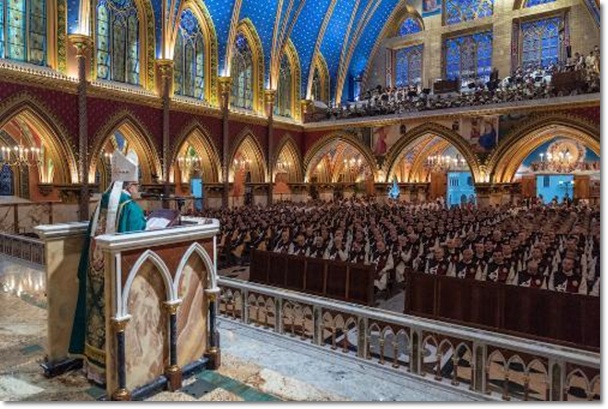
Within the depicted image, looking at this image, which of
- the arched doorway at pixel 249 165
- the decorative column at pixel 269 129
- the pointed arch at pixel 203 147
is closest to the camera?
the pointed arch at pixel 203 147

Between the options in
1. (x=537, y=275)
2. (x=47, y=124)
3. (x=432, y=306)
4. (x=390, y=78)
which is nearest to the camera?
(x=432, y=306)

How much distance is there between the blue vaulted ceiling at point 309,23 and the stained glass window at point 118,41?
96 cm

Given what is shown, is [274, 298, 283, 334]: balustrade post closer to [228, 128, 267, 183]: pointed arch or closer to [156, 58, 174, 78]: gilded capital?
[156, 58, 174, 78]: gilded capital

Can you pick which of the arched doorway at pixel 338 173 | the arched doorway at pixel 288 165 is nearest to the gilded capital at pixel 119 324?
the arched doorway at pixel 288 165

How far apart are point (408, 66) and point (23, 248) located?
87.9 ft

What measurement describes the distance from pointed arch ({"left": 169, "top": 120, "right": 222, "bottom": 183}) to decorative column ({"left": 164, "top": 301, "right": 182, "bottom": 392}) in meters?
19.2

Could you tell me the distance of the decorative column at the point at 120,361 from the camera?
3711 millimetres

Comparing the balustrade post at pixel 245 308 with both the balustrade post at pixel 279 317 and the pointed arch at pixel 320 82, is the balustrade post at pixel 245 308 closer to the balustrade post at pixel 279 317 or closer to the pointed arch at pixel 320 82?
the balustrade post at pixel 279 317

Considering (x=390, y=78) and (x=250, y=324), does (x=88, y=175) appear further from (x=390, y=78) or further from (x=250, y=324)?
(x=390, y=78)

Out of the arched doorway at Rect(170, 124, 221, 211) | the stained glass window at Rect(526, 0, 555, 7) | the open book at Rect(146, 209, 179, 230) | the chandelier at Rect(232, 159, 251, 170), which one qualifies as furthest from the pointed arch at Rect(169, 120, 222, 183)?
the stained glass window at Rect(526, 0, 555, 7)

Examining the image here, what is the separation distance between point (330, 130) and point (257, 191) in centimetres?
583

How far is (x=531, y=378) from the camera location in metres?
5.45

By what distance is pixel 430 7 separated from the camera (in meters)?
→ 30.2

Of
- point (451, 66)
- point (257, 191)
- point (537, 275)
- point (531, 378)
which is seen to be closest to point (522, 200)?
point (451, 66)
